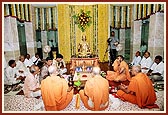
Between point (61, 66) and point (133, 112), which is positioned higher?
point (61, 66)

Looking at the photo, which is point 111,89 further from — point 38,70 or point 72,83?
point 38,70

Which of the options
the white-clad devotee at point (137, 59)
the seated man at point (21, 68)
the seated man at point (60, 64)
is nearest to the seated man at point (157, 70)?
the white-clad devotee at point (137, 59)

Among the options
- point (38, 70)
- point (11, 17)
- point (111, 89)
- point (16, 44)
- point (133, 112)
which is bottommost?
point (133, 112)

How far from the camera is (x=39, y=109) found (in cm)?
388

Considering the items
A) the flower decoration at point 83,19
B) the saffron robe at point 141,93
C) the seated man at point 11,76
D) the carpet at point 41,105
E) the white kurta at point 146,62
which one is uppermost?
the flower decoration at point 83,19

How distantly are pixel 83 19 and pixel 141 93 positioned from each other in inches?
49.0

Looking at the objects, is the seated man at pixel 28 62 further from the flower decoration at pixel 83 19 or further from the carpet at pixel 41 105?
the flower decoration at pixel 83 19

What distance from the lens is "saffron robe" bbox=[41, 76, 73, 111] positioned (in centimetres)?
381

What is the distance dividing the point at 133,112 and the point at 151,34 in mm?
1062

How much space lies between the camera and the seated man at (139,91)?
12.5 feet

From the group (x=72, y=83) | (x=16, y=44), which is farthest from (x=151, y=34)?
(x=16, y=44)

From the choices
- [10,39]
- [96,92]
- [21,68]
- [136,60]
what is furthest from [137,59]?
[10,39]

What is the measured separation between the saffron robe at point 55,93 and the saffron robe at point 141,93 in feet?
2.33

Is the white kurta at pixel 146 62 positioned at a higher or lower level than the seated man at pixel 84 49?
lower
